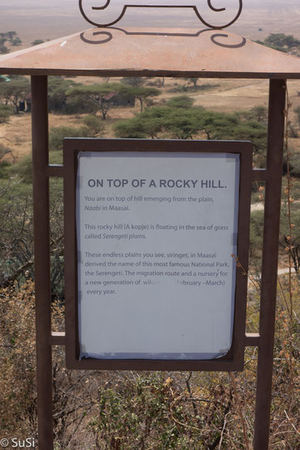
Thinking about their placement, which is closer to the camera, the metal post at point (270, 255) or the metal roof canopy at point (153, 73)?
the metal roof canopy at point (153, 73)

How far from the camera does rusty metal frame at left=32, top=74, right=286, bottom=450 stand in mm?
2252

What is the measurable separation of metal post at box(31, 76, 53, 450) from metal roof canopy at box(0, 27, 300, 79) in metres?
0.13

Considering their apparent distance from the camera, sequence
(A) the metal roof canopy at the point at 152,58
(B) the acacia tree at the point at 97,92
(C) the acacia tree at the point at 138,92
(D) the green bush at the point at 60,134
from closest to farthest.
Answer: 1. (A) the metal roof canopy at the point at 152,58
2. (D) the green bush at the point at 60,134
3. (B) the acacia tree at the point at 97,92
4. (C) the acacia tree at the point at 138,92

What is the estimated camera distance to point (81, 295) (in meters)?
2.33

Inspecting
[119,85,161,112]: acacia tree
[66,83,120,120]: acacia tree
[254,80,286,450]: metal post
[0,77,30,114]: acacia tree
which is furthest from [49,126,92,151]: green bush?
[254,80,286,450]: metal post

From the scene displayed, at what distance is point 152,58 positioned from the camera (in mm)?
2168

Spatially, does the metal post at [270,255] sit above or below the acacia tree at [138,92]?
above

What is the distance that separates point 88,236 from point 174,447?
136cm

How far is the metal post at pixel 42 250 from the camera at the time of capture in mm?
2252

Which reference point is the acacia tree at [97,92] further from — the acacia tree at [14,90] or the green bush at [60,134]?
the green bush at [60,134]

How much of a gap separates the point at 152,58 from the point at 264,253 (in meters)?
0.88

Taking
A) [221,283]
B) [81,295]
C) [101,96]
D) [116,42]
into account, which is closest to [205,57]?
[116,42]

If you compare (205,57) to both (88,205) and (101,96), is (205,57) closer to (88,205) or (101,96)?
(88,205)

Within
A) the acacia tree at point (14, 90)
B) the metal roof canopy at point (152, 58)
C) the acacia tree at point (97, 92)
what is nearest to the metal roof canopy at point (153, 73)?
the metal roof canopy at point (152, 58)
